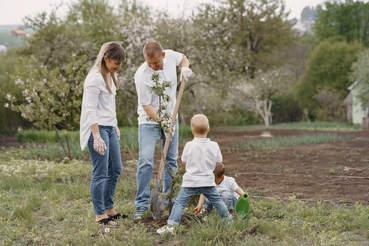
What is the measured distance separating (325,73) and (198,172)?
1087 inches

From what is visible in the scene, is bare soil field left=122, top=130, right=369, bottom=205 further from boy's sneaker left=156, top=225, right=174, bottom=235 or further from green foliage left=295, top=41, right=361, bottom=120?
green foliage left=295, top=41, right=361, bottom=120

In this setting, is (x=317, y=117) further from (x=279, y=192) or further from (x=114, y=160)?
(x=114, y=160)

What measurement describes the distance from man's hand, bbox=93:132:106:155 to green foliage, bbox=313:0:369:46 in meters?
36.2

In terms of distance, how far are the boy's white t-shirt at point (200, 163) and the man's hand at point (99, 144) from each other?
2.45ft

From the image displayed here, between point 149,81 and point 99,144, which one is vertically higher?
point 149,81

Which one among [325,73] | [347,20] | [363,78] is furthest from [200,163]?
[347,20]

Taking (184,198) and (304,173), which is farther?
(304,173)

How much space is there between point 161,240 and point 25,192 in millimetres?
2856

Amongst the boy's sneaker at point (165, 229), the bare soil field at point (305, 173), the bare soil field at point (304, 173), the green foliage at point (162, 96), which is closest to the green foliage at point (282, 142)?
the bare soil field at point (304, 173)

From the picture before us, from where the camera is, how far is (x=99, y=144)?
3.13 meters

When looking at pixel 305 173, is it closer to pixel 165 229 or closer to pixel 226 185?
pixel 226 185

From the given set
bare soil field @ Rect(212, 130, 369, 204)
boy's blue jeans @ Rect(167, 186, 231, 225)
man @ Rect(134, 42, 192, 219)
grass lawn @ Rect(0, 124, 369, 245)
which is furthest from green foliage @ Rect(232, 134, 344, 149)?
boy's blue jeans @ Rect(167, 186, 231, 225)

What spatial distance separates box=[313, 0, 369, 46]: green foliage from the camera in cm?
3528

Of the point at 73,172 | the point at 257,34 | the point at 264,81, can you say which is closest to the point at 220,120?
the point at 264,81
